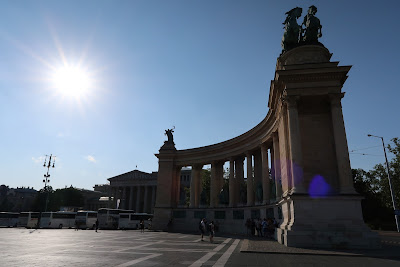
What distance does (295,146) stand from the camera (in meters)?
20.5

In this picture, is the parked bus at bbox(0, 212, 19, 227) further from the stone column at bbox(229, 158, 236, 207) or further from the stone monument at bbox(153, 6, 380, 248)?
the stone monument at bbox(153, 6, 380, 248)

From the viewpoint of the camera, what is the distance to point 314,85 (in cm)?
2169

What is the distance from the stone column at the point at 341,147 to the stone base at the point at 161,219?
3095 cm

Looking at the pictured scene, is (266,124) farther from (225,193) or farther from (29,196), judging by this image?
(29,196)

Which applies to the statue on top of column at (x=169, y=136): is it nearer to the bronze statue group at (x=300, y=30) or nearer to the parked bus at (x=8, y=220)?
the bronze statue group at (x=300, y=30)

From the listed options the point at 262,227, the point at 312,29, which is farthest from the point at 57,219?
the point at 312,29

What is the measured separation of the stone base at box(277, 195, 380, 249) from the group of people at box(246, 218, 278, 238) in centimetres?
620

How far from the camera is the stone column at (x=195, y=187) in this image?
1750 inches

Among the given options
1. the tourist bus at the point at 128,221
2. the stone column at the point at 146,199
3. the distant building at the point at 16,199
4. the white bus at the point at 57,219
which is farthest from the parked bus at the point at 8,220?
the distant building at the point at 16,199

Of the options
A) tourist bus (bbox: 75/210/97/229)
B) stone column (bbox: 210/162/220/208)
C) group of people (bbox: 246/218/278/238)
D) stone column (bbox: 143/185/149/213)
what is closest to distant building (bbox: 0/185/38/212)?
stone column (bbox: 143/185/149/213)

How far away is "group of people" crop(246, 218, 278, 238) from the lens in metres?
25.5

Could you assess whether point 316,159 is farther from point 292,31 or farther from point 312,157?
point 292,31

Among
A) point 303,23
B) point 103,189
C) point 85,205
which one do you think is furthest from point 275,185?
point 103,189

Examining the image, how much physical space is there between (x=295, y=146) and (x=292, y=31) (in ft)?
36.8
